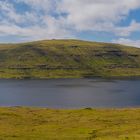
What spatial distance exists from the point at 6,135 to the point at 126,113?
52780mm

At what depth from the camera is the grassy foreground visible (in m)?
77.6

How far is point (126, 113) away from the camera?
387 feet

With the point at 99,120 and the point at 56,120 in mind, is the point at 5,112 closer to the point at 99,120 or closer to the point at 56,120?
the point at 56,120

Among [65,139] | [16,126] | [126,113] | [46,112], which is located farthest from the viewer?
[46,112]

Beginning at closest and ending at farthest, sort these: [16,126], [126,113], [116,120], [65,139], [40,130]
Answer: [65,139]
[40,130]
[16,126]
[116,120]
[126,113]

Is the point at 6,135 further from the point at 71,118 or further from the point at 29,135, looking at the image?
the point at 71,118

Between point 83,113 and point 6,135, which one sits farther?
point 83,113

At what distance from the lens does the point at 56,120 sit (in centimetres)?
10619

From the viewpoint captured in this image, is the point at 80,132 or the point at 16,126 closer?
the point at 80,132

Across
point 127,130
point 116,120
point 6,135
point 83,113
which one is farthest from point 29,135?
point 83,113

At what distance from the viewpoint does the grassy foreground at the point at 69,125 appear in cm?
7756

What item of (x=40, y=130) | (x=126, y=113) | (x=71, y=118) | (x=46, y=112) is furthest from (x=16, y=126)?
(x=126, y=113)

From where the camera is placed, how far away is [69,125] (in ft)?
311

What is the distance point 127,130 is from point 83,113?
3791cm
